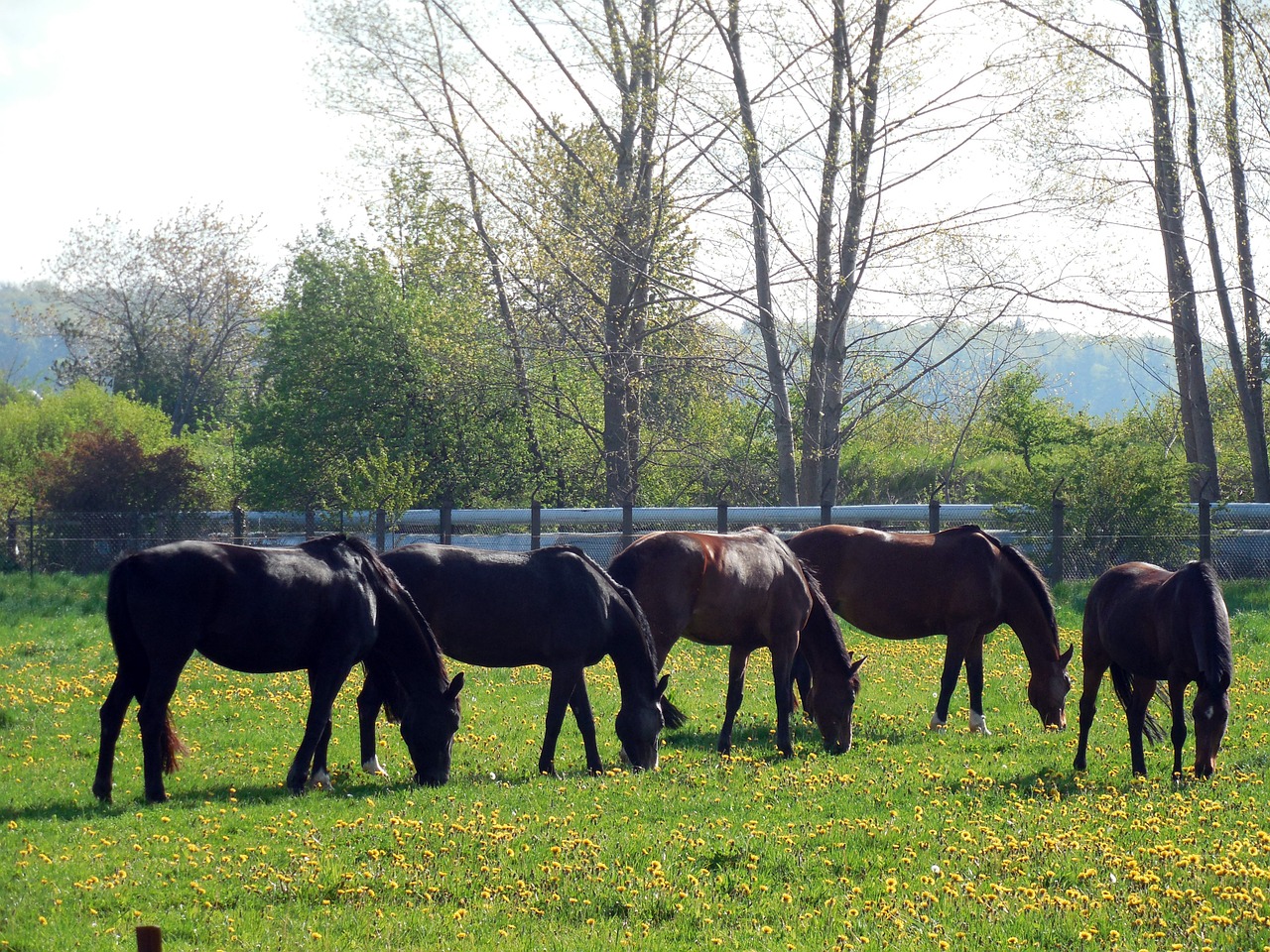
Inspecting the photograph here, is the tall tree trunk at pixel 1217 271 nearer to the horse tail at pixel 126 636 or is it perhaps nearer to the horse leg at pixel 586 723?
the horse leg at pixel 586 723

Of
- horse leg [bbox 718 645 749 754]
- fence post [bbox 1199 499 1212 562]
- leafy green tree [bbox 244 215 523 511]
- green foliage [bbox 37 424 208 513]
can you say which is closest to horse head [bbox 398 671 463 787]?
horse leg [bbox 718 645 749 754]

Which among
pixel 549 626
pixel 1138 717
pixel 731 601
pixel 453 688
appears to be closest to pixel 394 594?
pixel 453 688

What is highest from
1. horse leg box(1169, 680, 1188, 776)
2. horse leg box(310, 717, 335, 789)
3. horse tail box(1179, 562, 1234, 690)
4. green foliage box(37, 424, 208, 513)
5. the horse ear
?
green foliage box(37, 424, 208, 513)

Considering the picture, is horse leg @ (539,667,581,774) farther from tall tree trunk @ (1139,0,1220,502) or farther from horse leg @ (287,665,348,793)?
tall tree trunk @ (1139,0,1220,502)

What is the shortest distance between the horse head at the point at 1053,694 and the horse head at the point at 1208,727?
8.14 feet

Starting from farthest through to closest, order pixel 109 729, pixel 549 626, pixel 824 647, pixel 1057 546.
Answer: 1. pixel 1057 546
2. pixel 824 647
3. pixel 549 626
4. pixel 109 729

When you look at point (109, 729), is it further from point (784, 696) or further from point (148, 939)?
point (148, 939)

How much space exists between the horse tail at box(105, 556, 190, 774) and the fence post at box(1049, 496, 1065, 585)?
14.5 m

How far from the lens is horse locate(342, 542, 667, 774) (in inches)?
346

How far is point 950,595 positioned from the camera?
11.0 meters

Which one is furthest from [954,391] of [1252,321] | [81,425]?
[81,425]

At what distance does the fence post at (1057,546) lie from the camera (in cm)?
1864

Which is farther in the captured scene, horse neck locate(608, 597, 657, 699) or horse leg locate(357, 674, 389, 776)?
horse neck locate(608, 597, 657, 699)

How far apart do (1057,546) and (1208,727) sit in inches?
444
